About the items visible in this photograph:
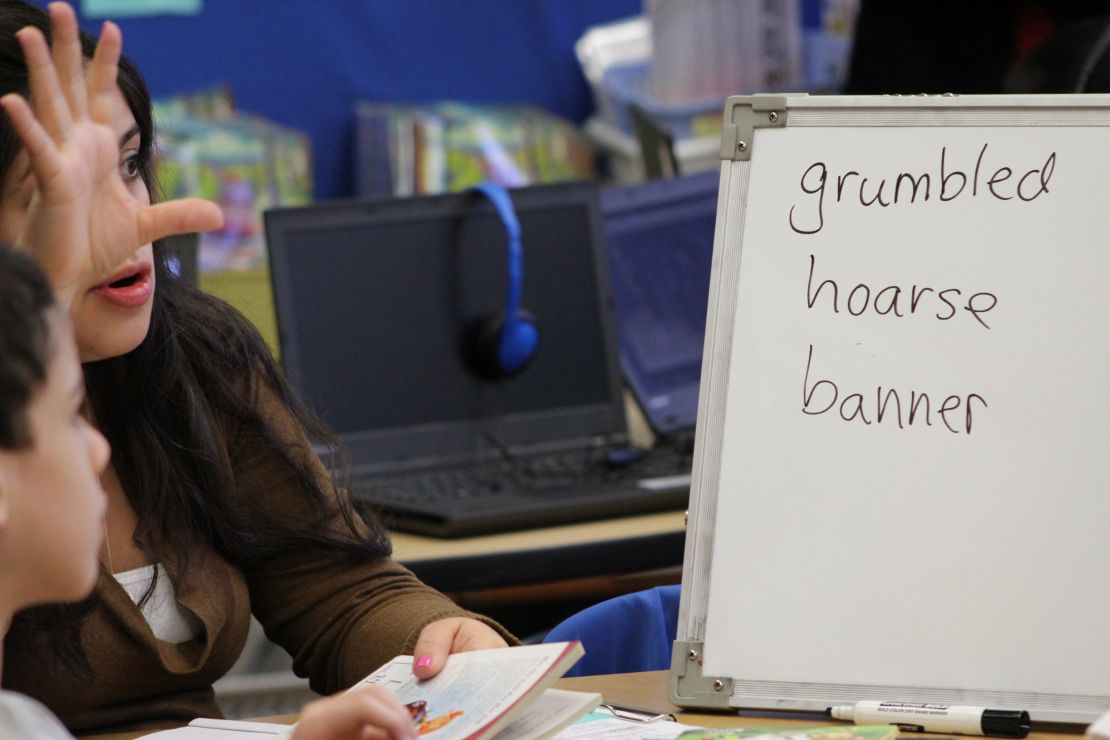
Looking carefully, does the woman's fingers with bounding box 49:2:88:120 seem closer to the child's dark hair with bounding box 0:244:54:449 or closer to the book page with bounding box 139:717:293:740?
the child's dark hair with bounding box 0:244:54:449

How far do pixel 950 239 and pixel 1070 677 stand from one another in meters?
0.31

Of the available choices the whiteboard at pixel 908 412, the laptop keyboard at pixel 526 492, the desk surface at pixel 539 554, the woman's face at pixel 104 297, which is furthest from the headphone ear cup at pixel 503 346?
the whiteboard at pixel 908 412

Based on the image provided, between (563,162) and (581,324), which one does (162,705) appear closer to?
(581,324)

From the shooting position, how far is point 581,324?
2.05 metres

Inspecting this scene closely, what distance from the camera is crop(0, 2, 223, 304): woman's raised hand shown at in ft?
2.97

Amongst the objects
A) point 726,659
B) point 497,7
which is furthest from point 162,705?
point 497,7

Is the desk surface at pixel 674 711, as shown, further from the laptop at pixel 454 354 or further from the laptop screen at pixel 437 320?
the laptop screen at pixel 437 320

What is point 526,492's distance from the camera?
1801 millimetres

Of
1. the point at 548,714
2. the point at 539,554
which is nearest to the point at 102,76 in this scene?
the point at 548,714

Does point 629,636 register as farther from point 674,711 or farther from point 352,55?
point 352,55

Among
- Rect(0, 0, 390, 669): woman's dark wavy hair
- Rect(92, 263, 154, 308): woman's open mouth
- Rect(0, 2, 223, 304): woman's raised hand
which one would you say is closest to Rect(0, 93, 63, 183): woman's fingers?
Rect(0, 2, 223, 304): woman's raised hand

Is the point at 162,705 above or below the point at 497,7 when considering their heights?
below

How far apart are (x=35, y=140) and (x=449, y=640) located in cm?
49

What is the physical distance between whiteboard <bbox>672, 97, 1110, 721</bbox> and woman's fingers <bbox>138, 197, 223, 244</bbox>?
349 millimetres
